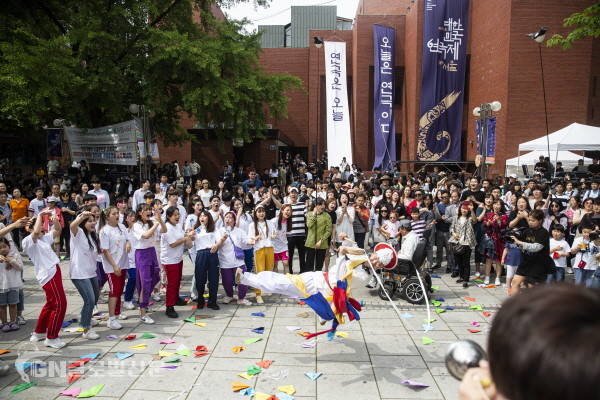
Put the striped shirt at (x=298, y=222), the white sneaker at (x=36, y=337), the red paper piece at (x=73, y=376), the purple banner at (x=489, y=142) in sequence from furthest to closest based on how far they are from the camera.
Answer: the purple banner at (x=489, y=142)
the striped shirt at (x=298, y=222)
the white sneaker at (x=36, y=337)
the red paper piece at (x=73, y=376)

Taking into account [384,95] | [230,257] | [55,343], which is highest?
[384,95]

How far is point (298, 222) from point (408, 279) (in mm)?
2433

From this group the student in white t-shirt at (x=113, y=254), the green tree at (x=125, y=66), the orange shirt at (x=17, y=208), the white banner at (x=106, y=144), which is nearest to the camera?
the student in white t-shirt at (x=113, y=254)

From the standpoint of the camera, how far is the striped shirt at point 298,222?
28.7 ft

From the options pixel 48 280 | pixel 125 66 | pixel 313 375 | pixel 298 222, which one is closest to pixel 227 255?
pixel 298 222

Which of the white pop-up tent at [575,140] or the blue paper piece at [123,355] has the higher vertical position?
the white pop-up tent at [575,140]

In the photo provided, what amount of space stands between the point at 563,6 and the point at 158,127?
56.1 feet

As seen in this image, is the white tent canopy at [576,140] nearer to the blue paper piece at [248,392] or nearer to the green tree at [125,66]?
the green tree at [125,66]

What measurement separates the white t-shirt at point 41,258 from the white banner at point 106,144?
28.9 ft

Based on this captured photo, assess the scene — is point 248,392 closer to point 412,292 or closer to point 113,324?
point 113,324

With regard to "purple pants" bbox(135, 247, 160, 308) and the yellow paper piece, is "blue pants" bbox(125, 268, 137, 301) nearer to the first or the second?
"purple pants" bbox(135, 247, 160, 308)

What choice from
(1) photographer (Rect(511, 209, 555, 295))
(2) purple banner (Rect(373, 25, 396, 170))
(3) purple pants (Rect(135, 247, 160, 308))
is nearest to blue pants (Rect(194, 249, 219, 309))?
(3) purple pants (Rect(135, 247, 160, 308))

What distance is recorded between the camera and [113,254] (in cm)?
657

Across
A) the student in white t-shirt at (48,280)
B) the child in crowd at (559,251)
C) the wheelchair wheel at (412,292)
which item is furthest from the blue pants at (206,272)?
the child in crowd at (559,251)
